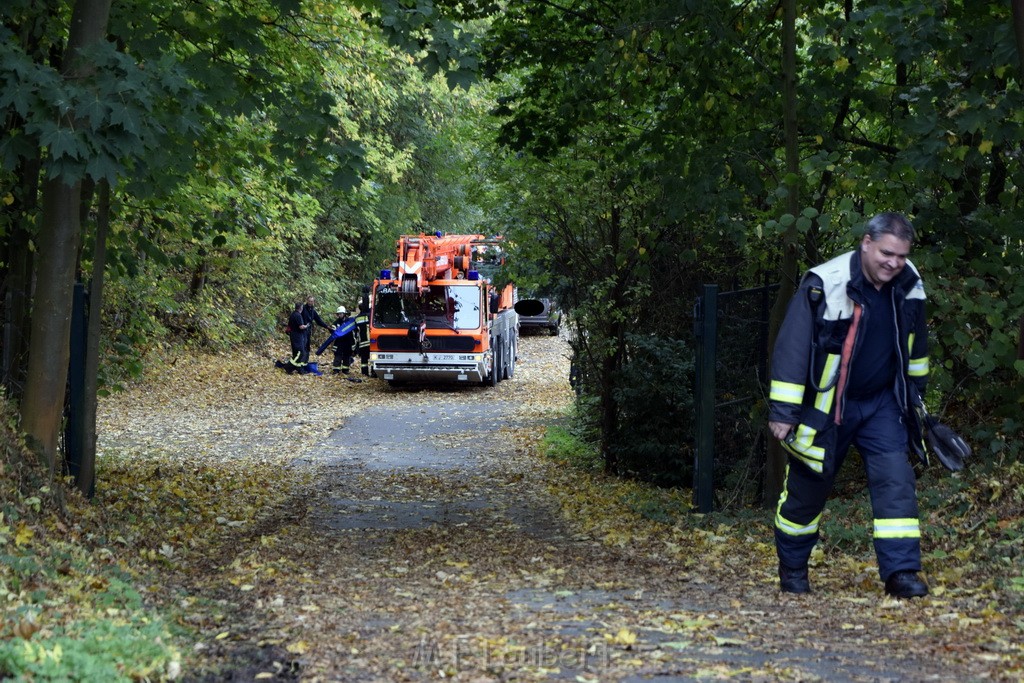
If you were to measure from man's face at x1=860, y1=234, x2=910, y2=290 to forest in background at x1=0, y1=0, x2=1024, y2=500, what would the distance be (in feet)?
6.31

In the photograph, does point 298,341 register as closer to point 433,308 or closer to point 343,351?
point 343,351

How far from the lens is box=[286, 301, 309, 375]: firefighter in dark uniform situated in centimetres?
2886

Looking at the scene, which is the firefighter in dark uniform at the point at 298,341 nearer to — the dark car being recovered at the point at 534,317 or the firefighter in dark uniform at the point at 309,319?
the firefighter in dark uniform at the point at 309,319

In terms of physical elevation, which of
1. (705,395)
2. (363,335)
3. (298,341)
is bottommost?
(298,341)

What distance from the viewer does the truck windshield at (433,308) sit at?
1003 inches

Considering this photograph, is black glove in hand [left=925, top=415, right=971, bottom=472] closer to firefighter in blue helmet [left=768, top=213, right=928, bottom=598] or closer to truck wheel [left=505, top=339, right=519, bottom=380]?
firefighter in blue helmet [left=768, top=213, right=928, bottom=598]

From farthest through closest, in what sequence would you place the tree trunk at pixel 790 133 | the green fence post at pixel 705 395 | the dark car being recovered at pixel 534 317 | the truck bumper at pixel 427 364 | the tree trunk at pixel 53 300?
the dark car being recovered at pixel 534 317 < the truck bumper at pixel 427 364 < the green fence post at pixel 705 395 < the tree trunk at pixel 790 133 < the tree trunk at pixel 53 300

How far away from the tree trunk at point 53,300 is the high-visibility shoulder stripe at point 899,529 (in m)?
5.55

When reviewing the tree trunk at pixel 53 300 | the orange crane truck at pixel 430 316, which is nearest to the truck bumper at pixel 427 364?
the orange crane truck at pixel 430 316

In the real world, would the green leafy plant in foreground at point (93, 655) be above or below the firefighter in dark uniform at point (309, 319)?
below

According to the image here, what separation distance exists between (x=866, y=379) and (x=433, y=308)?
2002 centimetres

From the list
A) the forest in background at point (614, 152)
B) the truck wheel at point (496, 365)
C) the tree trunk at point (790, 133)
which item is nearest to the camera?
the forest in background at point (614, 152)

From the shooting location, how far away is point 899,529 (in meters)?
6.07

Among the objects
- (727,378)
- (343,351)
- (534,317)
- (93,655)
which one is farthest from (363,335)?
(93,655)
